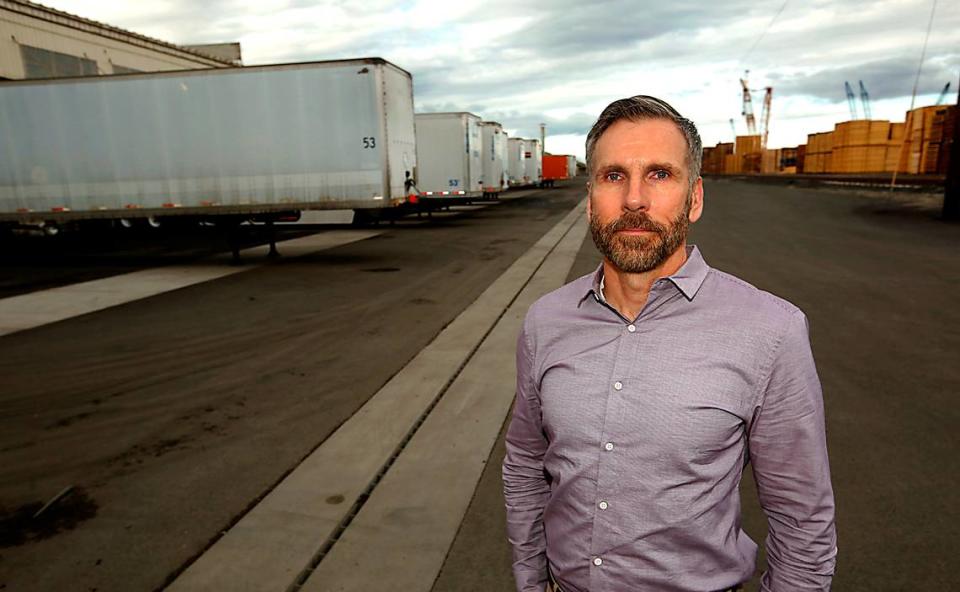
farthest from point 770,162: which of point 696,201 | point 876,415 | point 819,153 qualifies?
point 696,201

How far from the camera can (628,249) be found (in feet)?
5.46

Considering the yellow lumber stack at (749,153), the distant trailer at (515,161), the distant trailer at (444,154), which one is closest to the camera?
the distant trailer at (444,154)

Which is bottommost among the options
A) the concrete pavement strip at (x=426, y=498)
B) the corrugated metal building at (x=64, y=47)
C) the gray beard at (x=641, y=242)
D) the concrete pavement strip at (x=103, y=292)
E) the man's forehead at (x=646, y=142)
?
the concrete pavement strip at (x=426, y=498)

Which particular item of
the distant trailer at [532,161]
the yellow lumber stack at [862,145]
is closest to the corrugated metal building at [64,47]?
the distant trailer at [532,161]

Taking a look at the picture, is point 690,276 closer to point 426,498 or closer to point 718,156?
point 426,498

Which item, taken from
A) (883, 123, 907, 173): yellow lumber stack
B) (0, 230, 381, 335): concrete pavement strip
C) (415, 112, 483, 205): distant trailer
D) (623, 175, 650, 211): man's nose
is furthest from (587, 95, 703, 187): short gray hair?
(883, 123, 907, 173): yellow lumber stack

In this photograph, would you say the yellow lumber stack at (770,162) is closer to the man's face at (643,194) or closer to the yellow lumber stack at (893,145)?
the yellow lumber stack at (893,145)

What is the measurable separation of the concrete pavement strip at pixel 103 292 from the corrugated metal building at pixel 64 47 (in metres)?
14.6

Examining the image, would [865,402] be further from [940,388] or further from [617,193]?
[617,193]

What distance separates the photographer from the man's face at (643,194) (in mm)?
1648

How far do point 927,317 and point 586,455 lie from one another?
27.2 feet

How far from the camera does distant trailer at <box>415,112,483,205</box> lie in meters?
24.2

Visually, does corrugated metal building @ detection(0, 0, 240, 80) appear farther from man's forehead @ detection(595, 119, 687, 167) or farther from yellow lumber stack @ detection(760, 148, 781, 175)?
yellow lumber stack @ detection(760, 148, 781, 175)

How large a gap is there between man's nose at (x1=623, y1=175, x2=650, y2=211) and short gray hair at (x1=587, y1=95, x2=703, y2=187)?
0.13 meters
